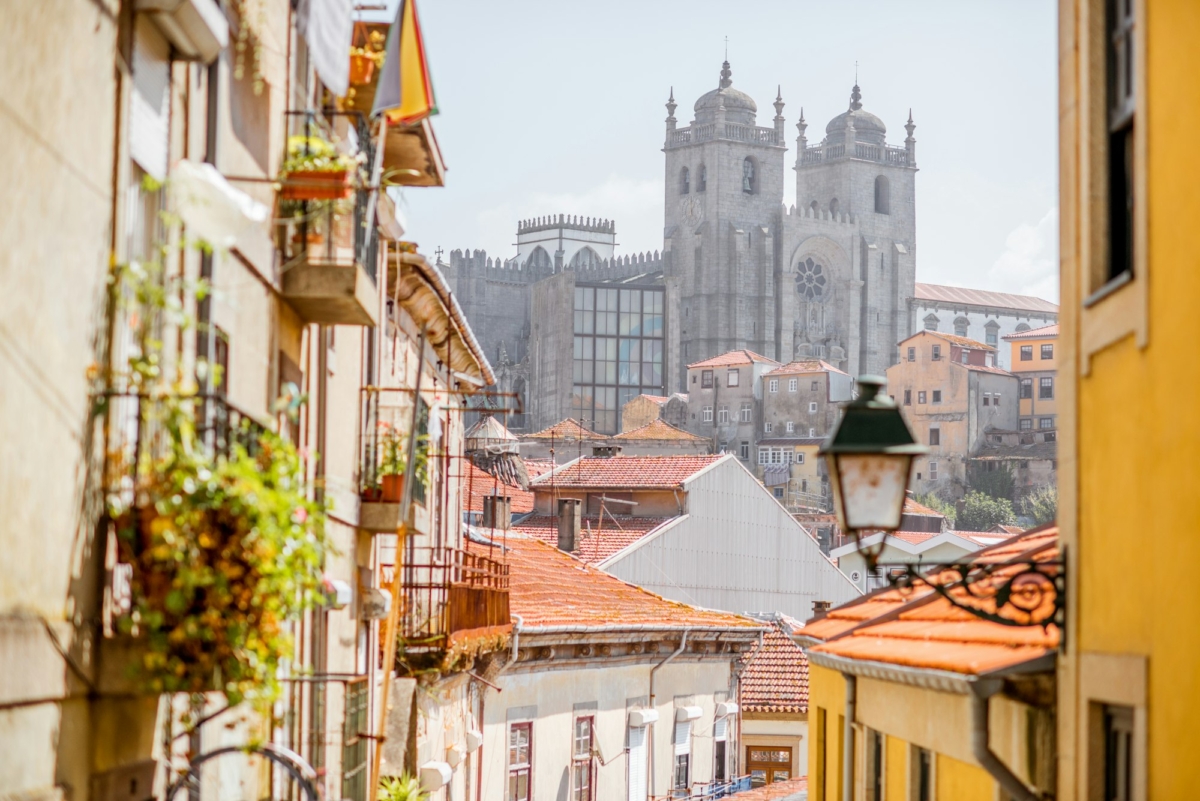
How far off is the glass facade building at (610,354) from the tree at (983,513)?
20.1 m

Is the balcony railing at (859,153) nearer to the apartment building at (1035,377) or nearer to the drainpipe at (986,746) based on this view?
the apartment building at (1035,377)

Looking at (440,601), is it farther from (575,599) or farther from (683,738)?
(683,738)

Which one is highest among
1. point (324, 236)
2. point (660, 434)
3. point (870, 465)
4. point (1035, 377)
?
point (1035, 377)

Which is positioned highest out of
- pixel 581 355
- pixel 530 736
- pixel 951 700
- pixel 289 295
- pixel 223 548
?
pixel 581 355

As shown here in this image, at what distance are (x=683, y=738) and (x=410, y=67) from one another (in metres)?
16.0

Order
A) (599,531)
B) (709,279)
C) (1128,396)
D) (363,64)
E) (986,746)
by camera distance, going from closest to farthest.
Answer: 1. (1128,396)
2. (986,746)
3. (363,64)
4. (599,531)
5. (709,279)

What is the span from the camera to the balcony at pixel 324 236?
909 cm

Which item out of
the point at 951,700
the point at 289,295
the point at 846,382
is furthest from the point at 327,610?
the point at 846,382

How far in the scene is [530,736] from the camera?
20.3 m

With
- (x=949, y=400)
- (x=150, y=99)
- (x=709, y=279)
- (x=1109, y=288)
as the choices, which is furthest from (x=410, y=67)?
(x=709, y=279)

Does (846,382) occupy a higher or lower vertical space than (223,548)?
higher

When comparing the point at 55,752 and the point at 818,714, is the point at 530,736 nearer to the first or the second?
the point at 818,714

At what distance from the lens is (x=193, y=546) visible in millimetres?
6391

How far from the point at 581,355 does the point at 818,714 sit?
97309mm
